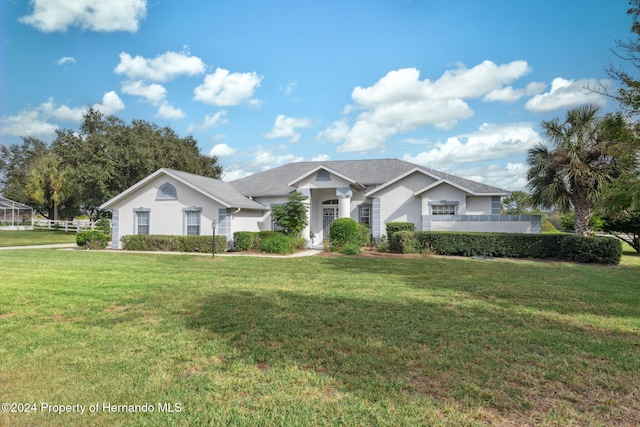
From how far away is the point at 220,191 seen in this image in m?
22.5

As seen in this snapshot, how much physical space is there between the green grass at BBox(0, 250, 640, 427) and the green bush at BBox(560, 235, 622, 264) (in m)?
6.27

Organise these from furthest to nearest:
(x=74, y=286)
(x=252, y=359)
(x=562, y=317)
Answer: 1. (x=74, y=286)
2. (x=562, y=317)
3. (x=252, y=359)

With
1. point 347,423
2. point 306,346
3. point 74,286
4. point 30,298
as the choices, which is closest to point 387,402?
point 347,423

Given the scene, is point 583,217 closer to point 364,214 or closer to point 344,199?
point 364,214

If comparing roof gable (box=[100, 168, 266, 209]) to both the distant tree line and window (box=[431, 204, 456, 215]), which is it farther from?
the distant tree line

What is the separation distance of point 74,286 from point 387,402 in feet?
29.1

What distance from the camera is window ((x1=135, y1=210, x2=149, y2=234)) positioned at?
22.1 m

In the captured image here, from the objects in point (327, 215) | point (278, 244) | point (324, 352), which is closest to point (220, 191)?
point (278, 244)

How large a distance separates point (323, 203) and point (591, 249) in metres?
14.5

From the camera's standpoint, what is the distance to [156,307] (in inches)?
285

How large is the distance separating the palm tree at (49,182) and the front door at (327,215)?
1324 inches

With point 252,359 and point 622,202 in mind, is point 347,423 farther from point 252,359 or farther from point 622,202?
point 622,202

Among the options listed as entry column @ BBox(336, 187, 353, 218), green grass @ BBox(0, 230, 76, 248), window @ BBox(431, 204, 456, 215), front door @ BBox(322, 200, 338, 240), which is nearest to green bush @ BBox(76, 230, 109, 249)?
green grass @ BBox(0, 230, 76, 248)

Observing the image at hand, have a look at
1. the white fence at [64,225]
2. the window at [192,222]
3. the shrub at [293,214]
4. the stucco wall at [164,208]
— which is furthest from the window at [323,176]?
the white fence at [64,225]
